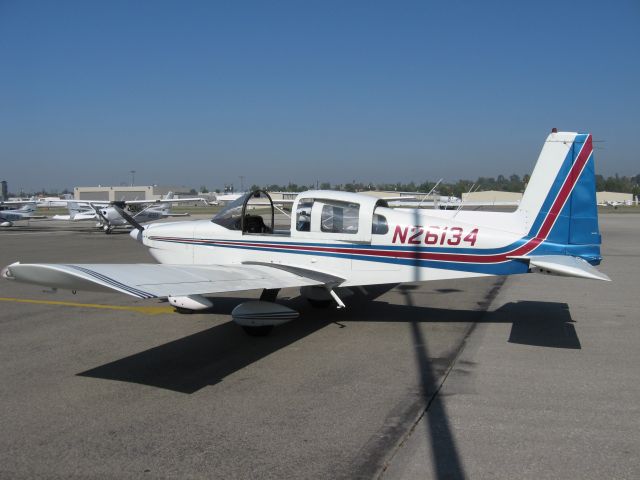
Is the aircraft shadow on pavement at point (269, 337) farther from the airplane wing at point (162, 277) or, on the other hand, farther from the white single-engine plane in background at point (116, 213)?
the white single-engine plane in background at point (116, 213)

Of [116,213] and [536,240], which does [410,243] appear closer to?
[536,240]

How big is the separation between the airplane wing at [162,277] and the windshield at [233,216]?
0.74 meters

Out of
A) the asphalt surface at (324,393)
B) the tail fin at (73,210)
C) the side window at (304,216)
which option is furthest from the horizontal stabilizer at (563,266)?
the tail fin at (73,210)

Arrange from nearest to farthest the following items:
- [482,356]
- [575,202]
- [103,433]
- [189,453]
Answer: [189,453] < [103,433] < [482,356] < [575,202]

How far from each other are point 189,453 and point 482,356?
3629 mm

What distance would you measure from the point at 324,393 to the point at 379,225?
303 cm

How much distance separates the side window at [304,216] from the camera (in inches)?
299

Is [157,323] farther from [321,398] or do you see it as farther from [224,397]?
[321,398]

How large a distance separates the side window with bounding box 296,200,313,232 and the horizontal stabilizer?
2839 millimetres

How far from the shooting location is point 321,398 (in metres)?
4.70

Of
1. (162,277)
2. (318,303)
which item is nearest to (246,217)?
(318,303)

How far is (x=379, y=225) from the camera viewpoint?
7289 millimetres

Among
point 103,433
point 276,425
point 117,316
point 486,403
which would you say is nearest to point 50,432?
point 103,433

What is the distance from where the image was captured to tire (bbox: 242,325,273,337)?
677 centimetres
